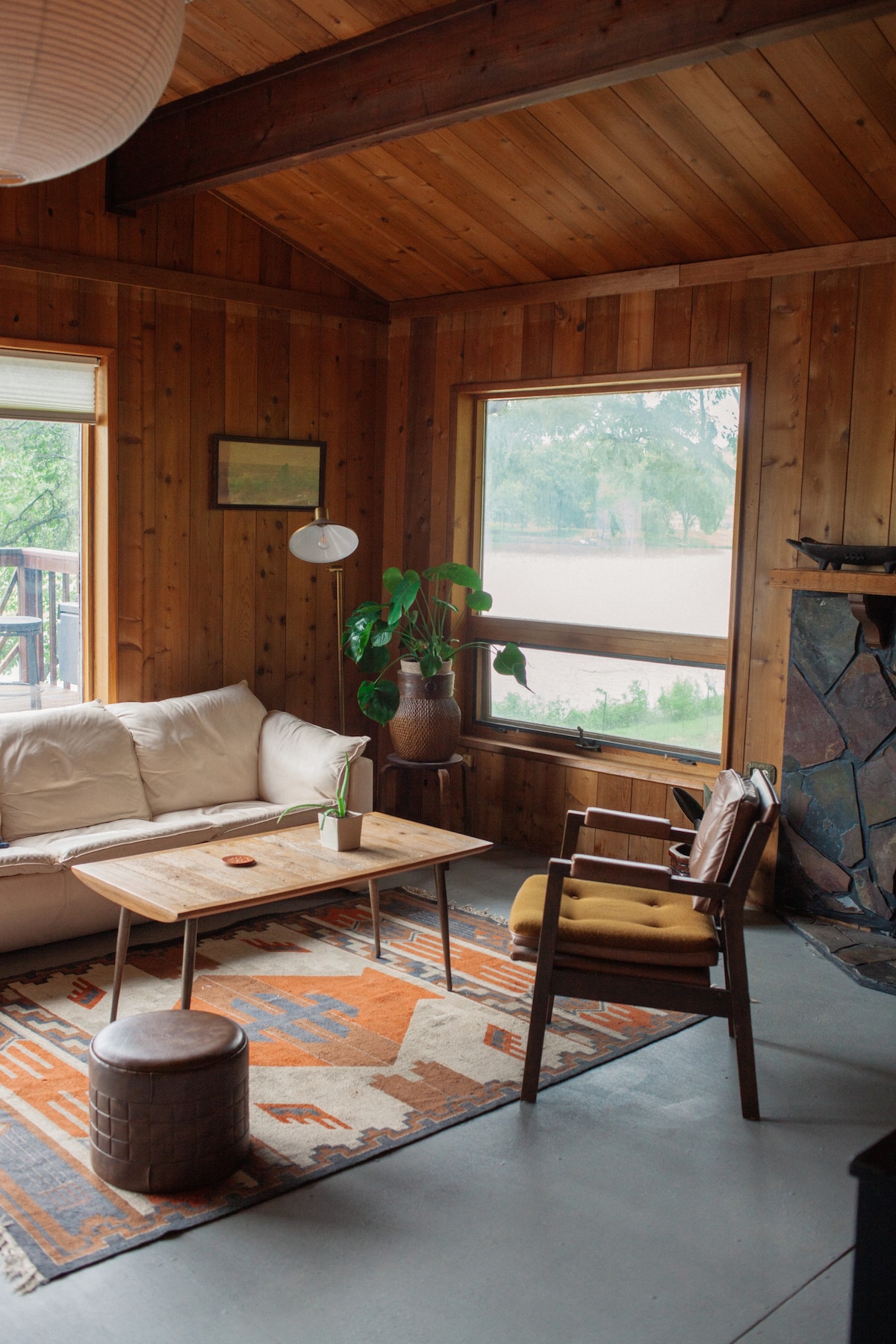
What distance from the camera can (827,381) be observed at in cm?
448

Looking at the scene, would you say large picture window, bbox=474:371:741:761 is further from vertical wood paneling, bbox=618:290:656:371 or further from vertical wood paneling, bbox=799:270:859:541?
vertical wood paneling, bbox=799:270:859:541

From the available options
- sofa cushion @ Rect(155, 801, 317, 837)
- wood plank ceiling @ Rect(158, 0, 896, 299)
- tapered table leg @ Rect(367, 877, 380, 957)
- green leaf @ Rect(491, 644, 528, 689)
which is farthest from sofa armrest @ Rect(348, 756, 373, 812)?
wood plank ceiling @ Rect(158, 0, 896, 299)

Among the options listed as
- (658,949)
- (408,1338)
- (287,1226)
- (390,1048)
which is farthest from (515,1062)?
(408,1338)

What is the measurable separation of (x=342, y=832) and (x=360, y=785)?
3.77 feet

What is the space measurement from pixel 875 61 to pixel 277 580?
3.24 metres

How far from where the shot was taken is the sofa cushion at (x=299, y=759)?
15.7 feet

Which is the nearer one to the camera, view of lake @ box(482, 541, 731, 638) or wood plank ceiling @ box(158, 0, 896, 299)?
wood plank ceiling @ box(158, 0, 896, 299)

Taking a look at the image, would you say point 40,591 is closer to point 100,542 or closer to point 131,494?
point 100,542

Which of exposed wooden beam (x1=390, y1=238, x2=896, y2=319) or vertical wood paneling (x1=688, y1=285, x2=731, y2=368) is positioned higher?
exposed wooden beam (x1=390, y1=238, x2=896, y2=319)

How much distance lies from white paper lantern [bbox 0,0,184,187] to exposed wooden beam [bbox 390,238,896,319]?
2.99 meters

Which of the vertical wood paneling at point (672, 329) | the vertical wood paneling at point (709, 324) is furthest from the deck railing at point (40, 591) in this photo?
the vertical wood paneling at point (709, 324)

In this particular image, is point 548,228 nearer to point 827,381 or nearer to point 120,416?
point 827,381

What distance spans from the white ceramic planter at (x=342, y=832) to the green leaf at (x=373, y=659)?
155 cm

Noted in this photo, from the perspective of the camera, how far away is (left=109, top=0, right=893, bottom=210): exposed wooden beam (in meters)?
3.07
